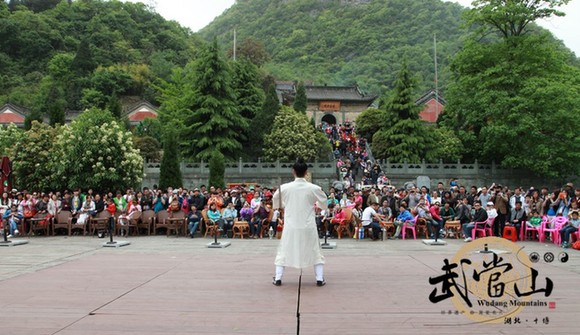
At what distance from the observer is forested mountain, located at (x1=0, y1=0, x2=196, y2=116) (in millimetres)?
55156

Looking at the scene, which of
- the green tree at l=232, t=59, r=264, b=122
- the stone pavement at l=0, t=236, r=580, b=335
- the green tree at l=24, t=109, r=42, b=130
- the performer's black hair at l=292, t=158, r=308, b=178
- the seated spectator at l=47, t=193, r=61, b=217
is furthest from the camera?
the green tree at l=232, t=59, r=264, b=122

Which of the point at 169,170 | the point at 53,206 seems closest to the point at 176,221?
the point at 53,206

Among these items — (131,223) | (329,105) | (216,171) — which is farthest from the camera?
(329,105)

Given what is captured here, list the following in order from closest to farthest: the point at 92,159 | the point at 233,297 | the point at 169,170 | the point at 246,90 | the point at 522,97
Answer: the point at 233,297 → the point at 92,159 → the point at 169,170 → the point at 522,97 → the point at 246,90

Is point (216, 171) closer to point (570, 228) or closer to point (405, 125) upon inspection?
point (405, 125)

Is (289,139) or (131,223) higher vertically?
(289,139)

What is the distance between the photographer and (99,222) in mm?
14688

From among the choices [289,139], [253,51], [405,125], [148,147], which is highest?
[253,51]

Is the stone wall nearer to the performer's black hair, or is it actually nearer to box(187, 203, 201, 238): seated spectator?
box(187, 203, 201, 238): seated spectator

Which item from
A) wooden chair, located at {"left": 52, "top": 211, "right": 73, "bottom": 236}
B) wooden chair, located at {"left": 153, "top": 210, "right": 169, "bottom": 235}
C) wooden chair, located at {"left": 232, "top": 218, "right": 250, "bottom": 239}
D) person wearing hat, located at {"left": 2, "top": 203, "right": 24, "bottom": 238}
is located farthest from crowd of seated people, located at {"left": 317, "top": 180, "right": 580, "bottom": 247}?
person wearing hat, located at {"left": 2, "top": 203, "right": 24, "bottom": 238}

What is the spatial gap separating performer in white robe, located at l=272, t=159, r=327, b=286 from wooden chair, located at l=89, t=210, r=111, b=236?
9.22m

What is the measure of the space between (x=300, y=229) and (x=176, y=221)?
8831 mm

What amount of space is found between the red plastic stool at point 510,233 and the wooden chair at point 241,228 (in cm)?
704

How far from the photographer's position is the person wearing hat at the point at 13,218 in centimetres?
1462
